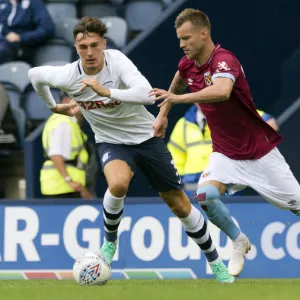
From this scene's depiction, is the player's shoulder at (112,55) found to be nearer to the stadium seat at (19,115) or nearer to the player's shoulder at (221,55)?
the player's shoulder at (221,55)

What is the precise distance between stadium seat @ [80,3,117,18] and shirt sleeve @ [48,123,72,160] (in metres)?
2.92

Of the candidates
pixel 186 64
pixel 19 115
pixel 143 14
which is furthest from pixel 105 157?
pixel 143 14

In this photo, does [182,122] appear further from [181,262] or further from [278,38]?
[278,38]

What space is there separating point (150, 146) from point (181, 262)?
1.86m

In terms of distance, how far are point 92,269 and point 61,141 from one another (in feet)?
9.65

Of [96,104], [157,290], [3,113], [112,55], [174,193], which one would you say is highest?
[112,55]

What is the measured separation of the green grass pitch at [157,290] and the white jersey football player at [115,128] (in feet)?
1.17

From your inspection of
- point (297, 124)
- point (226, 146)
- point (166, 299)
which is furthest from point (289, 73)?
point (166, 299)

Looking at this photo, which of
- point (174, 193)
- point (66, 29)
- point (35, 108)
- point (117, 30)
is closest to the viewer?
point (174, 193)

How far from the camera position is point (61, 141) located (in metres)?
11.6

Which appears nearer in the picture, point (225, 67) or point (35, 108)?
point (225, 67)

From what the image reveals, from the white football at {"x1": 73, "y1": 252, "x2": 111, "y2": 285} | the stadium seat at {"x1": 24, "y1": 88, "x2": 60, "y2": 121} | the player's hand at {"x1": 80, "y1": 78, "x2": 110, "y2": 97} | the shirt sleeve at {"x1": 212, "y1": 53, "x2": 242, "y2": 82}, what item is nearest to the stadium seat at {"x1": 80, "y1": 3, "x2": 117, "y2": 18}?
the stadium seat at {"x1": 24, "y1": 88, "x2": 60, "y2": 121}

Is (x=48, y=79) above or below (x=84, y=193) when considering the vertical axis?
above

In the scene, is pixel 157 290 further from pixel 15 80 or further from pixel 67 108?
pixel 15 80
